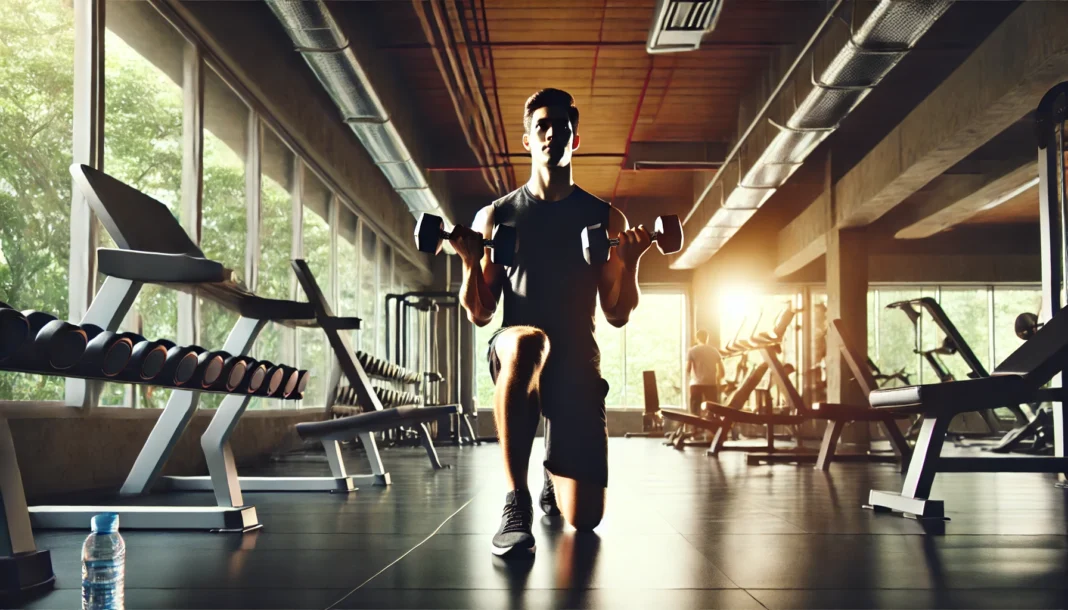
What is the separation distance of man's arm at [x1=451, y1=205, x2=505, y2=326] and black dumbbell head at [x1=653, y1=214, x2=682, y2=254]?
20.2 inches

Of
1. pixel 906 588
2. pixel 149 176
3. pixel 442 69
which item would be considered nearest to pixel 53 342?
pixel 906 588

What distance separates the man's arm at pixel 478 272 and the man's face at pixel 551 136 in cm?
24

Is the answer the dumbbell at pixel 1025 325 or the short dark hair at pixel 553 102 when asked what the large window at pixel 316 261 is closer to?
the short dark hair at pixel 553 102

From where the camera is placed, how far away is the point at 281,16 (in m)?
5.25

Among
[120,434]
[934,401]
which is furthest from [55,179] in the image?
[934,401]

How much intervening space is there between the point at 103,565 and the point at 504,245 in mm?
1554

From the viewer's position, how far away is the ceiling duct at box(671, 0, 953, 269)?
5121mm

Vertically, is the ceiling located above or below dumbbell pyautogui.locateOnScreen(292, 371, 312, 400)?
above

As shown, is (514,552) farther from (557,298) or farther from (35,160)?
(35,160)

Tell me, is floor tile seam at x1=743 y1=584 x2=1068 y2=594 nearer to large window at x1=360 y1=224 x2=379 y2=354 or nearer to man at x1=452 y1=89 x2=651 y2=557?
man at x1=452 y1=89 x2=651 y2=557

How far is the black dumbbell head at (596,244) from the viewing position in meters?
2.58

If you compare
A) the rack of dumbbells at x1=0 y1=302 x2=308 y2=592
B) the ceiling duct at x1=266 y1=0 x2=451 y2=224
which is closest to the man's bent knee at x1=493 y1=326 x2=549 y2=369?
the rack of dumbbells at x1=0 y1=302 x2=308 y2=592

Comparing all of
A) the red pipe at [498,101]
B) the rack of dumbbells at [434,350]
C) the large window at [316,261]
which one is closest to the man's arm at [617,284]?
the red pipe at [498,101]

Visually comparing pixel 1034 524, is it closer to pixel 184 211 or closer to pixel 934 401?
pixel 934 401
